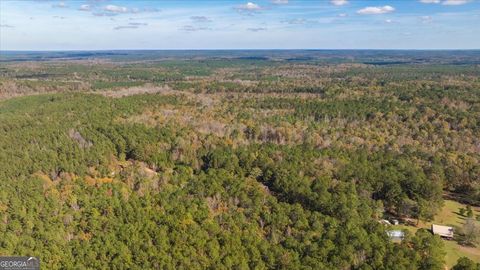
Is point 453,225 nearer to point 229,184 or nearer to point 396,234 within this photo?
point 396,234

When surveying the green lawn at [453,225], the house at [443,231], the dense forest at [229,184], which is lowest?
the green lawn at [453,225]

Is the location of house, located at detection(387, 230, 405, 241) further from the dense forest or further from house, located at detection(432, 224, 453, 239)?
house, located at detection(432, 224, 453, 239)

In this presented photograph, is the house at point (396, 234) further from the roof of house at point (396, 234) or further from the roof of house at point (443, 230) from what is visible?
the roof of house at point (443, 230)

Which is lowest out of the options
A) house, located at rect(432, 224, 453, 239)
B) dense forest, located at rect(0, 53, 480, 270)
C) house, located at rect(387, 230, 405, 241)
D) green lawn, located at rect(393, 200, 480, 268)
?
green lawn, located at rect(393, 200, 480, 268)

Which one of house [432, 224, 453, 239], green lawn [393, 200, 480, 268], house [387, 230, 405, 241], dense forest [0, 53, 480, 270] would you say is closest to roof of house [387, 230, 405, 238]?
house [387, 230, 405, 241]

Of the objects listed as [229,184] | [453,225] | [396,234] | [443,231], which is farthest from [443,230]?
[229,184]

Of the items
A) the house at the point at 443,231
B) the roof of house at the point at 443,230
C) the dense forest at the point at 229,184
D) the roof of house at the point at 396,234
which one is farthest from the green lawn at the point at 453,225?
the roof of house at the point at 396,234
